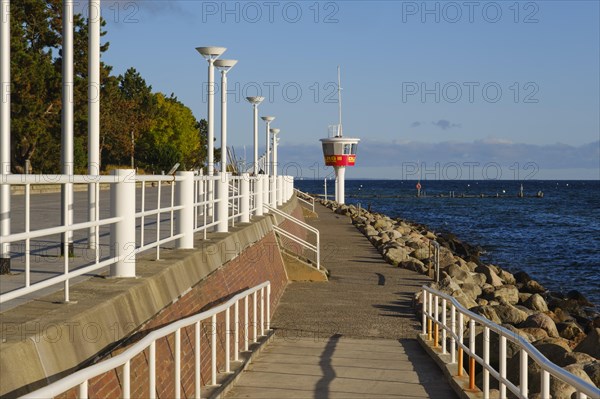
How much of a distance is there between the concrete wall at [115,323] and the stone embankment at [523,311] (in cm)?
399

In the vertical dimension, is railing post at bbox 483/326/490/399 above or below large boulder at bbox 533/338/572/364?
above

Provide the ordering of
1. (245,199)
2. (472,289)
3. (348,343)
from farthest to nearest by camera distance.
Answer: (472,289)
(245,199)
(348,343)

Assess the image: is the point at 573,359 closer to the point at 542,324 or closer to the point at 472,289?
the point at 542,324

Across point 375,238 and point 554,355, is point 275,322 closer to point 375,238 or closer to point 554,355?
point 554,355

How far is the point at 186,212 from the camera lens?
40.8 feet

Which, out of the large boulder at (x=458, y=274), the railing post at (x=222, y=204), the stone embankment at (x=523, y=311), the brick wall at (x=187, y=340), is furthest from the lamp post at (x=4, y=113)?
the large boulder at (x=458, y=274)

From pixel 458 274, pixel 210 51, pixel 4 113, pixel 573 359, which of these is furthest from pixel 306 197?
Answer: pixel 4 113

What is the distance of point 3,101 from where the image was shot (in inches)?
353

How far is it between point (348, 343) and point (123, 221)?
6834 mm

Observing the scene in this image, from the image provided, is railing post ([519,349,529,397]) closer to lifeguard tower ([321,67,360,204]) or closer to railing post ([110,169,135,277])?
railing post ([110,169,135,277])

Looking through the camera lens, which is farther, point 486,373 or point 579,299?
point 579,299

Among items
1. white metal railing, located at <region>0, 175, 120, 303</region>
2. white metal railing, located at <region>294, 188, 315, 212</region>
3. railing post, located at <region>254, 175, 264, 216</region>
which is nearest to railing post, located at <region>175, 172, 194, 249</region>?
white metal railing, located at <region>0, 175, 120, 303</region>

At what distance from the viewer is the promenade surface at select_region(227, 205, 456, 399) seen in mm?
10625

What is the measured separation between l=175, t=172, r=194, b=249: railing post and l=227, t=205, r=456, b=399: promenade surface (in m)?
1.87
